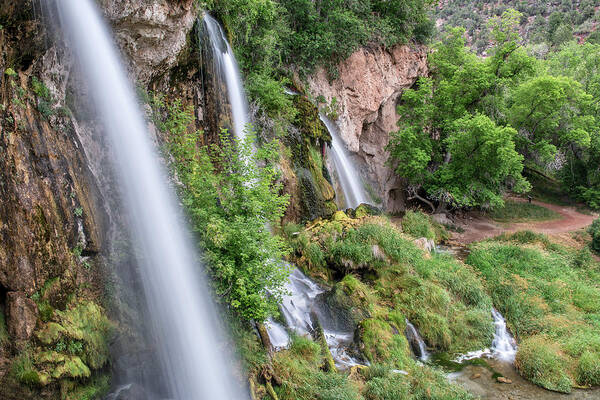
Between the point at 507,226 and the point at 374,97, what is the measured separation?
34.9 ft

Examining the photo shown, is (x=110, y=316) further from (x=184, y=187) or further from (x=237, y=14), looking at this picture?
(x=237, y=14)

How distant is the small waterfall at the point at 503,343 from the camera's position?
34.4ft

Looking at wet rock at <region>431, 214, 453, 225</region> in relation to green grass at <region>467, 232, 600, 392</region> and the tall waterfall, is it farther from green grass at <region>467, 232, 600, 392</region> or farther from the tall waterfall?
the tall waterfall

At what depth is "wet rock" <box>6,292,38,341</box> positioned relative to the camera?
5.39 m

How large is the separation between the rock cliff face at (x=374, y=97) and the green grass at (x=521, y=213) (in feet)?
20.0

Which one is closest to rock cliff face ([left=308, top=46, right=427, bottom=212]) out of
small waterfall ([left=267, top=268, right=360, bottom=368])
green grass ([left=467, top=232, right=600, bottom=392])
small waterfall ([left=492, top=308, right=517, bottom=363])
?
green grass ([left=467, top=232, right=600, bottom=392])

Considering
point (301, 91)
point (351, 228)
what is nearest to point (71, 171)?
point (351, 228)

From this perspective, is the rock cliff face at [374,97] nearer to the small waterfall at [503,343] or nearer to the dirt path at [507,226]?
the dirt path at [507,226]

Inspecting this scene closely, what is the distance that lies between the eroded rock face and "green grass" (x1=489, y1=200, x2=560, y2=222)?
21.1 meters

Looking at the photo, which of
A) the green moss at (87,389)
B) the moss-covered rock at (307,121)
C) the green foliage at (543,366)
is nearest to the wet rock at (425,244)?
the green foliage at (543,366)

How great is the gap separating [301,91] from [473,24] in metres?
76.1

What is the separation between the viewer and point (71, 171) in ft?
22.8

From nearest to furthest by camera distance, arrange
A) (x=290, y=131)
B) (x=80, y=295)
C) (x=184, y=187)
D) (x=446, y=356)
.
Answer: (x=80, y=295), (x=184, y=187), (x=446, y=356), (x=290, y=131)

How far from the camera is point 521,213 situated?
1003 inches
